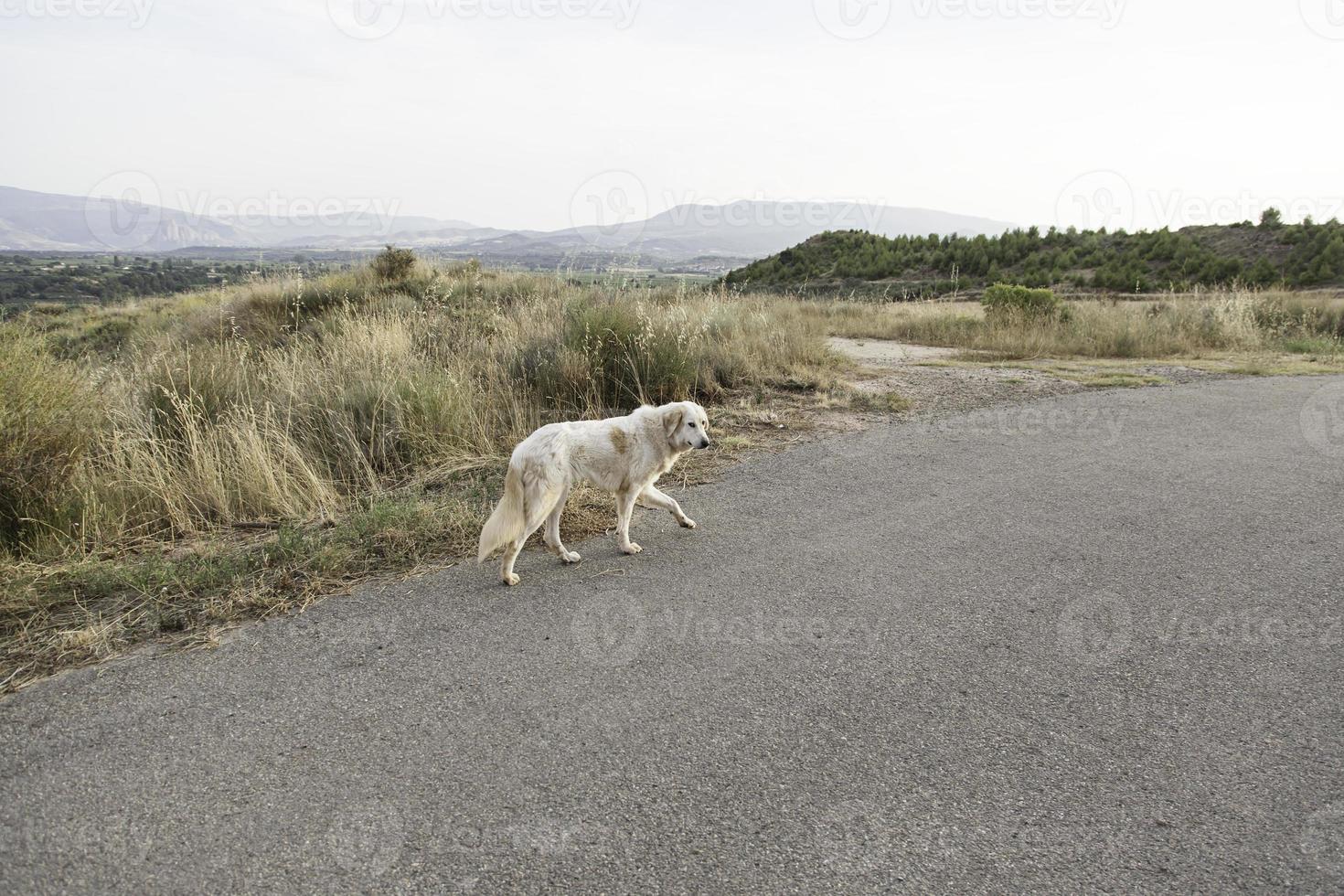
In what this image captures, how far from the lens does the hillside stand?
27.7 m

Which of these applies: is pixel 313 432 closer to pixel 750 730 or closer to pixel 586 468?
pixel 586 468

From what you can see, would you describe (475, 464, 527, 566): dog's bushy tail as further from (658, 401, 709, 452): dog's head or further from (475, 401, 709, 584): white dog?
(658, 401, 709, 452): dog's head

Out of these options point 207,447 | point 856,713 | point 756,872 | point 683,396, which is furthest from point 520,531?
point 683,396

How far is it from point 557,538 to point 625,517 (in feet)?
1.56

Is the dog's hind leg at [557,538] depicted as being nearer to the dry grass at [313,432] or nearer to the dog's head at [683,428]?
the dry grass at [313,432]

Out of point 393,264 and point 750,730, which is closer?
point 750,730

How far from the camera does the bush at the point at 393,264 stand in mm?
18938

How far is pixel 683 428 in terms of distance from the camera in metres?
5.32

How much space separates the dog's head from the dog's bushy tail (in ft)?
3.80

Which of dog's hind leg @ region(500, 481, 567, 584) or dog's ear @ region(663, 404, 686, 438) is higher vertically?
dog's ear @ region(663, 404, 686, 438)

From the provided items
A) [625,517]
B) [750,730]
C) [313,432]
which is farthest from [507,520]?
[313,432]

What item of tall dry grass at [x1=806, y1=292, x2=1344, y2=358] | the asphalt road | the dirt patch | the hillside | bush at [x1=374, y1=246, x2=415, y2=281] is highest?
the hillside

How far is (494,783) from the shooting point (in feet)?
9.24

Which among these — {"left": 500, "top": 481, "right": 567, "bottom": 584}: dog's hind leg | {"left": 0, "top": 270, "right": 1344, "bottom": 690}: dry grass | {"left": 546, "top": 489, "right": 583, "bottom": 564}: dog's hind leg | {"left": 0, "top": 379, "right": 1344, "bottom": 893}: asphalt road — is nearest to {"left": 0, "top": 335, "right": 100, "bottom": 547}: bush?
{"left": 0, "top": 270, "right": 1344, "bottom": 690}: dry grass
